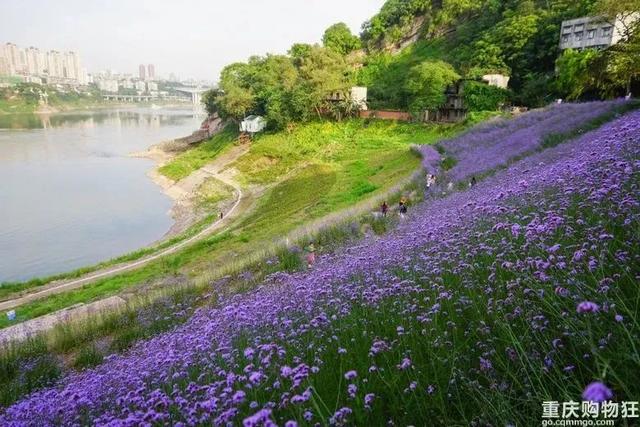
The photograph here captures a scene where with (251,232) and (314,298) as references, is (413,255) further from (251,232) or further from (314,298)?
(251,232)

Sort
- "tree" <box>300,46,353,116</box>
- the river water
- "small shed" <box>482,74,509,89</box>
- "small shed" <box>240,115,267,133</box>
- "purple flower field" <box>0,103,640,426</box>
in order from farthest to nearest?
"small shed" <box>240,115,267,133</box> → "tree" <box>300,46,353,116</box> → "small shed" <box>482,74,509,89</box> → the river water → "purple flower field" <box>0,103,640,426</box>

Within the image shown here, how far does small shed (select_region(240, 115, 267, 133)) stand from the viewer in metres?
58.8

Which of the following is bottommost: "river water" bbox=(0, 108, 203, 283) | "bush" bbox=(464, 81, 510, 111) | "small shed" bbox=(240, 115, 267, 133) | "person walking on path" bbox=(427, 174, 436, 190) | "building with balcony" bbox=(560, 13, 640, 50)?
"river water" bbox=(0, 108, 203, 283)

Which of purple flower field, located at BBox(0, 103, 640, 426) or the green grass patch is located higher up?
purple flower field, located at BBox(0, 103, 640, 426)

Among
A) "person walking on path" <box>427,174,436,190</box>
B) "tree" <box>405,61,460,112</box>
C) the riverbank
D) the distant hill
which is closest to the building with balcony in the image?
the distant hill

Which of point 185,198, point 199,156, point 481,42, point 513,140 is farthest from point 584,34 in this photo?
point 199,156

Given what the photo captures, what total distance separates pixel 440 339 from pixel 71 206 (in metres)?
46.5

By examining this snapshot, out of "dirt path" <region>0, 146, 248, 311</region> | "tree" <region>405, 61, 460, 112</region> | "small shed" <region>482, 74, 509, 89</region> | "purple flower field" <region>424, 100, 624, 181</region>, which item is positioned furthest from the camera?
"tree" <region>405, 61, 460, 112</region>

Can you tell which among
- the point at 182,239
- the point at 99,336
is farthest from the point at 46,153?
the point at 99,336

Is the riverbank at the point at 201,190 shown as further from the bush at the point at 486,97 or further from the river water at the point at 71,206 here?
the bush at the point at 486,97

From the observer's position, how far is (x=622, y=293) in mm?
2895

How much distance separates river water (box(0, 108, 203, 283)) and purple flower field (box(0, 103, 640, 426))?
2765 cm

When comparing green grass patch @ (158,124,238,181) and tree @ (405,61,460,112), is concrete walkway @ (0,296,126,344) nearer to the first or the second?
green grass patch @ (158,124,238,181)

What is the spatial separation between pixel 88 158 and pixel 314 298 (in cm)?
7243
